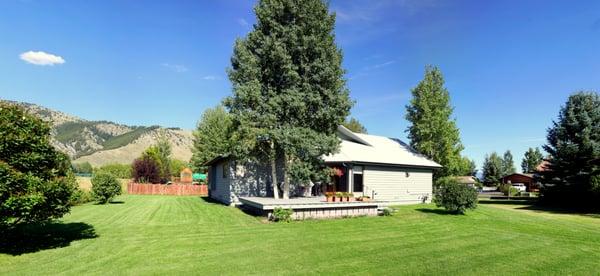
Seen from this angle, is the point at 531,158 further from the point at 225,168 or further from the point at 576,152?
the point at 225,168

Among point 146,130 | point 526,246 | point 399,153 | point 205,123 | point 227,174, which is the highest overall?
point 146,130

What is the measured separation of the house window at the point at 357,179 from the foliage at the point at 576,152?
1638 centimetres

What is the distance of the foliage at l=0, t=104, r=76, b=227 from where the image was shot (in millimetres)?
8805

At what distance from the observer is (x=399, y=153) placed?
1117 inches

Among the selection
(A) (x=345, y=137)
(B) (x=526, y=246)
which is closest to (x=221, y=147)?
(A) (x=345, y=137)

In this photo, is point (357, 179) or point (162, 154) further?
point (162, 154)

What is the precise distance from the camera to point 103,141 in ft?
581

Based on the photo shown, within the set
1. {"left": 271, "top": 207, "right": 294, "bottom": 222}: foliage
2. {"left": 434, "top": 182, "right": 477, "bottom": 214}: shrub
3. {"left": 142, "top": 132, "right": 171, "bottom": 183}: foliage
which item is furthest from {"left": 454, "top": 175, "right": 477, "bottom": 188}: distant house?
{"left": 142, "top": 132, "right": 171, "bottom": 183}: foliage

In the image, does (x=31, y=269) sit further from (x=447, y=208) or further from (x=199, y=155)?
(x=199, y=155)

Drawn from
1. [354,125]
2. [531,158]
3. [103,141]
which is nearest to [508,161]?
[531,158]

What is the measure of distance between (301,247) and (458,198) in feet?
38.1

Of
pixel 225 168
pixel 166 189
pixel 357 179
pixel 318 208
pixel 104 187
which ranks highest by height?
pixel 225 168

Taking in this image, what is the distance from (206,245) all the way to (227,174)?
40.5 feet

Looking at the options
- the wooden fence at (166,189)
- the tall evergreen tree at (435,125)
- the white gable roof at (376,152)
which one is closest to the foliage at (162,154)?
the wooden fence at (166,189)
